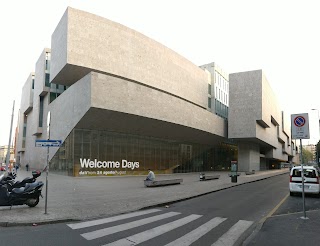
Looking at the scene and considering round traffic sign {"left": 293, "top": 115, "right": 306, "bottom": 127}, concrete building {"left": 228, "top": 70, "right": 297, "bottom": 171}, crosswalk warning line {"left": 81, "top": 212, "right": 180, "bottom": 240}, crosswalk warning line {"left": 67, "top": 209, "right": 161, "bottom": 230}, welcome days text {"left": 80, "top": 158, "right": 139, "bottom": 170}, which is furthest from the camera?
concrete building {"left": 228, "top": 70, "right": 297, "bottom": 171}

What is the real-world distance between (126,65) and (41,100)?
19140 mm

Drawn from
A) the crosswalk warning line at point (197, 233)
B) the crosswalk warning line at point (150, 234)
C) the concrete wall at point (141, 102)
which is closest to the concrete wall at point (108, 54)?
the concrete wall at point (141, 102)

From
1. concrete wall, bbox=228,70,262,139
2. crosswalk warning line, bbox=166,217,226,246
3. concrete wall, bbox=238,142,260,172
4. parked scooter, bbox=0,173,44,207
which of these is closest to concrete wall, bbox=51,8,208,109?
concrete wall, bbox=228,70,262,139

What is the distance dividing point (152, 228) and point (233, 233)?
6.85 ft

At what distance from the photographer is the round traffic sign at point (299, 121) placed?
359 inches

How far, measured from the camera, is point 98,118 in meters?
30.3

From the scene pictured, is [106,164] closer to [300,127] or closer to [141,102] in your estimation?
[141,102]

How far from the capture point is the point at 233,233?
7.27m

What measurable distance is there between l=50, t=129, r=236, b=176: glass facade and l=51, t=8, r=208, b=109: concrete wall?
27.3 ft

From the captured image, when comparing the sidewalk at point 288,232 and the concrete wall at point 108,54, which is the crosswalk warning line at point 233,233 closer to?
the sidewalk at point 288,232

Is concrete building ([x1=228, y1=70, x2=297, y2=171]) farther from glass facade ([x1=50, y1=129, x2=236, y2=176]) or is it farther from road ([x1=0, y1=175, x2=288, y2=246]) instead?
road ([x1=0, y1=175, x2=288, y2=246])

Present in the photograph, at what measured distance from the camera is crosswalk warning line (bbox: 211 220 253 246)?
6.42 m

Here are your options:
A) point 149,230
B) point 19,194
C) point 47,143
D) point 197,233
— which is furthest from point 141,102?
point 197,233

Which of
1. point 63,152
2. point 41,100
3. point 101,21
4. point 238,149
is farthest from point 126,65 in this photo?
point 238,149
